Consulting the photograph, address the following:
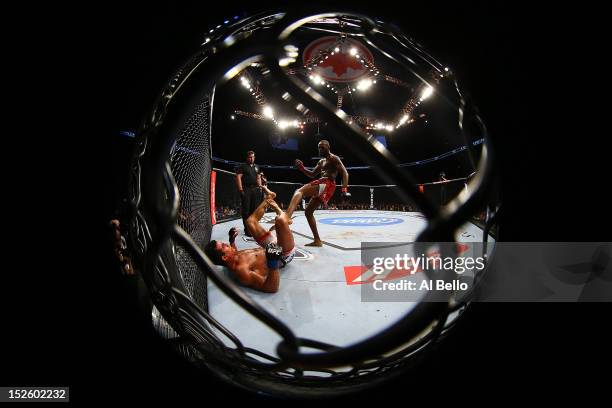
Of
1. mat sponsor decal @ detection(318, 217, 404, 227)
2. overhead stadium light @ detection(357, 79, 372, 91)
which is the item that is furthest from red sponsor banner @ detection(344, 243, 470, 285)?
overhead stadium light @ detection(357, 79, 372, 91)

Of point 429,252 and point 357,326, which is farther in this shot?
point 357,326

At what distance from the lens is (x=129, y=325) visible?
1.85 feet

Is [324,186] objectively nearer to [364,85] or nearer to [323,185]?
[323,185]

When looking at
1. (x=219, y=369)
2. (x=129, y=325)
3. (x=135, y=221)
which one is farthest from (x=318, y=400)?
(x=135, y=221)

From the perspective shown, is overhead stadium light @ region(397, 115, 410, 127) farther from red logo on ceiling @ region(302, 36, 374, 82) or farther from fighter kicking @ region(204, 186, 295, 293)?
fighter kicking @ region(204, 186, 295, 293)

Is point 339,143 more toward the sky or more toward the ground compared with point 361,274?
more toward the sky

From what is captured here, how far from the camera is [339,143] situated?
412mm

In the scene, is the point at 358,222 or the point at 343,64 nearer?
the point at 343,64

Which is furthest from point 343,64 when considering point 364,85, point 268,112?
point 268,112

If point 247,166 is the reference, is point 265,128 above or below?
above

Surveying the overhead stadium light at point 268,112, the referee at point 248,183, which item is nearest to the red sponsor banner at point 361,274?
the referee at point 248,183

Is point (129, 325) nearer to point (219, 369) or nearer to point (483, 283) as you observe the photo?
point (219, 369)

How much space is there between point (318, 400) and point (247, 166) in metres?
3.55

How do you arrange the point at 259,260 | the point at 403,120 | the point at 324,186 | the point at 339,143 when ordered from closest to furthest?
1. the point at 339,143
2. the point at 259,260
3. the point at 324,186
4. the point at 403,120
